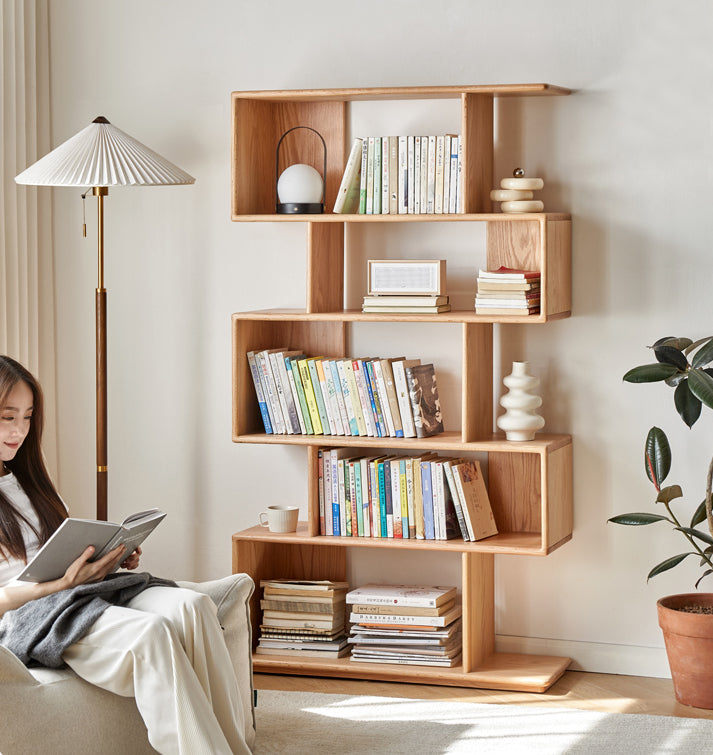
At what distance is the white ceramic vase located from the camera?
12.0 feet

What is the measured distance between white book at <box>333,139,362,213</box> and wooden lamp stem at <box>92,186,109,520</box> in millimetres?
771

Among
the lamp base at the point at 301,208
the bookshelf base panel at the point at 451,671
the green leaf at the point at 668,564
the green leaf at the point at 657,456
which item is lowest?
the bookshelf base panel at the point at 451,671

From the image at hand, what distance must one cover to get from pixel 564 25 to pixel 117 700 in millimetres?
2381

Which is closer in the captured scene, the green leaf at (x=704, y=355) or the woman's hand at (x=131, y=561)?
the woman's hand at (x=131, y=561)

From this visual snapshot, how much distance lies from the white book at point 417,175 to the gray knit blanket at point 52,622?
151cm

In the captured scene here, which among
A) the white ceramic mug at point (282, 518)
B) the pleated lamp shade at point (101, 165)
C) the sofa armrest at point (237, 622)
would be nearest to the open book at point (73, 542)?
the sofa armrest at point (237, 622)

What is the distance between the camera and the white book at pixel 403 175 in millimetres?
3666

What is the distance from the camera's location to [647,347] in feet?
12.1

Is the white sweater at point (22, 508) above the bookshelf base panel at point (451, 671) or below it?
Answer: above

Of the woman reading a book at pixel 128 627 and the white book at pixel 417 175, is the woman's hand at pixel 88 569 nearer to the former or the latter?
the woman reading a book at pixel 128 627

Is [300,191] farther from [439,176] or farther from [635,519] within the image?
[635,519]

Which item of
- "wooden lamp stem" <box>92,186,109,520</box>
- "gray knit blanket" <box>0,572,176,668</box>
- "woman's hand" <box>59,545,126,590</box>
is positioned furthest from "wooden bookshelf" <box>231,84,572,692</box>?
"gray knit blanket" <box>0,572,176,668</box>

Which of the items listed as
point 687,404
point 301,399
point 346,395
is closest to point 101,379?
point 301,399

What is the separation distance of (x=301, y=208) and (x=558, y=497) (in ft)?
3.95
